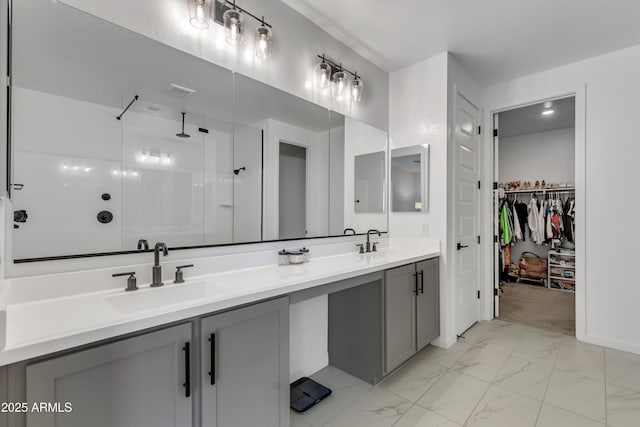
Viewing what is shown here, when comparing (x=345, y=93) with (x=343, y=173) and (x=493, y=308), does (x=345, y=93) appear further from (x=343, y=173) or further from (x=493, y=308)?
(x=493, y=308)

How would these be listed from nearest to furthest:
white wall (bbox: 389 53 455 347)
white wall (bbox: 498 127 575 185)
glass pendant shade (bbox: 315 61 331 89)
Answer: glass pendant shade (bbox: 315 61 331 89) → white wall (bbox: 389 53 455 347) → white wall (bbox: 498 127 575 185)

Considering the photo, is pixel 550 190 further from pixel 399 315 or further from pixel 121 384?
pixel 121 384

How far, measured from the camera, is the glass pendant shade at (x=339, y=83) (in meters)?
2.44

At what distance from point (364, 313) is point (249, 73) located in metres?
1.83

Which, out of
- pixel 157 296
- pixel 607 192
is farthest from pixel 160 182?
pixel 607 192

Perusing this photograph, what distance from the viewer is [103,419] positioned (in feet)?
2.98

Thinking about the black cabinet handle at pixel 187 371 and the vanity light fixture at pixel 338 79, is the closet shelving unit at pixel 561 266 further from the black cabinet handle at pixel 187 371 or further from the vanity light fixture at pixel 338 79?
the black cabinet handle at pixel 187 371

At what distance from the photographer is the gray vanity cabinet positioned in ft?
7.02

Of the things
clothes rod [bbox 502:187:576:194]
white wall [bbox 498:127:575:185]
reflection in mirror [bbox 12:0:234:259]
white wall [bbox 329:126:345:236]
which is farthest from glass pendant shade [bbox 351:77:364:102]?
white wall [bbox 498:127:575:185]

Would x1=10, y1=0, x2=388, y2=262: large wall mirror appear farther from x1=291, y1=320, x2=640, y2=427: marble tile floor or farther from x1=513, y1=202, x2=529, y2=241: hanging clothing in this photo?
x1=513, y1=202, x2=529, y2=241: hanging clothing

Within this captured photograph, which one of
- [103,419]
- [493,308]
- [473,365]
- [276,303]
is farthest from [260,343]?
[493,308]

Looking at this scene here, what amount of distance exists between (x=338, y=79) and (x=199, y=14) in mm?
1179

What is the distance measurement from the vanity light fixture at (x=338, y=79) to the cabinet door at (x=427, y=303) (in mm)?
1594

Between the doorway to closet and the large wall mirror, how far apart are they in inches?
153
